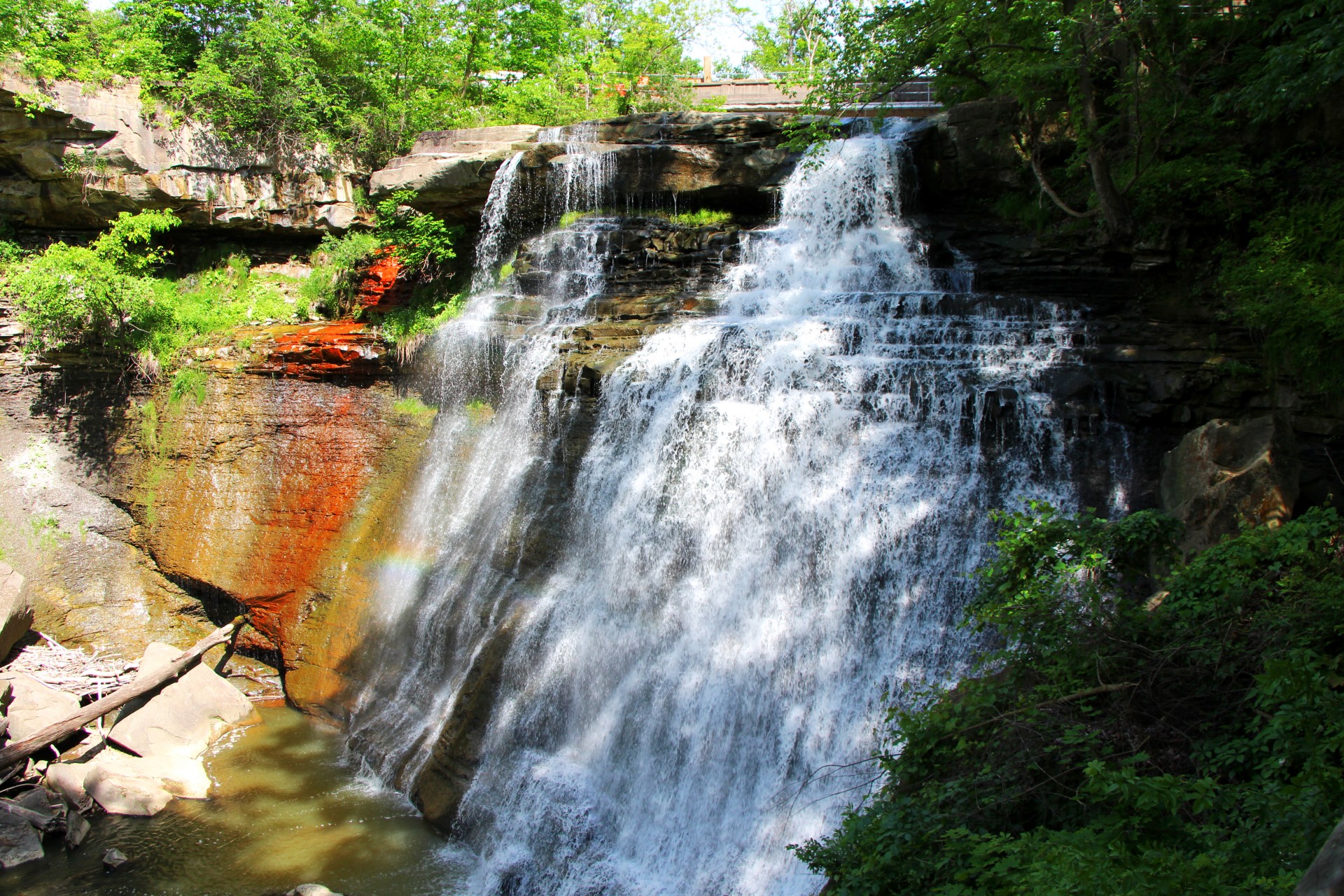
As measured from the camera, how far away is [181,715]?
10148mm

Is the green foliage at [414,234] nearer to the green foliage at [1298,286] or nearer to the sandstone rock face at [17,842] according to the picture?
the sandstone rock face at [17,842]

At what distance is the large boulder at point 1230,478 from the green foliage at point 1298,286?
3.65ft

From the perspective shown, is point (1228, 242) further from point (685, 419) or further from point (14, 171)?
point (14, 171)

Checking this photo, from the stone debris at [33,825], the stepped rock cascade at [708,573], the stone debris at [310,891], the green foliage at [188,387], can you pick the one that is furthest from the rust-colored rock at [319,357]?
→ the stone debris at [310,891]

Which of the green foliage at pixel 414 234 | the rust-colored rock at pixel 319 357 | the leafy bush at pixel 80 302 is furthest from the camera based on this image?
the green foliage at pixel 414 234

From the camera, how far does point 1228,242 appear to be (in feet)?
30.8

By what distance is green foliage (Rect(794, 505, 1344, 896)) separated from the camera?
361 cm

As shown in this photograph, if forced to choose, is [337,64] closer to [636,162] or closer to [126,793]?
[636,162]

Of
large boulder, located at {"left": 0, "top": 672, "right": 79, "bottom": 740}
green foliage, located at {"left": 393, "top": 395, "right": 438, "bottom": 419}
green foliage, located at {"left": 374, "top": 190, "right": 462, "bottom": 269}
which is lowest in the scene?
large boulder, located at {"left": 0, "top": 672, "right": 79, "bottom": 740}

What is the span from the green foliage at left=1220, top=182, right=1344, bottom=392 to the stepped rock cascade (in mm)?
1706

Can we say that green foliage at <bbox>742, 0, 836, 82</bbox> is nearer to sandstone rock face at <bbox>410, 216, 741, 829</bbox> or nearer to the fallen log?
sandstone rock face at <bbox>410, 216, 741, 829</bbox>

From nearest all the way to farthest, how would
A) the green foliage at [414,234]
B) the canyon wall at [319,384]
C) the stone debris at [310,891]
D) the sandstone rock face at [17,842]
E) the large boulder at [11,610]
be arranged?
the stone debris at [310,891]
the sandstone rock face at [17,842]
the large boulder at [11,610]
the canyon wall at [319,384]
the green foliage at [414,234]

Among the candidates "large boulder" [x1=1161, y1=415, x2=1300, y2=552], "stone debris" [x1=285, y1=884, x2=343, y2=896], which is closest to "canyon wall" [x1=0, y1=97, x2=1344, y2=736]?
"large boulder" [x1=1161, y1=415, x2=1300, y2=552]

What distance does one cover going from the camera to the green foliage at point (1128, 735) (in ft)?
11.8
